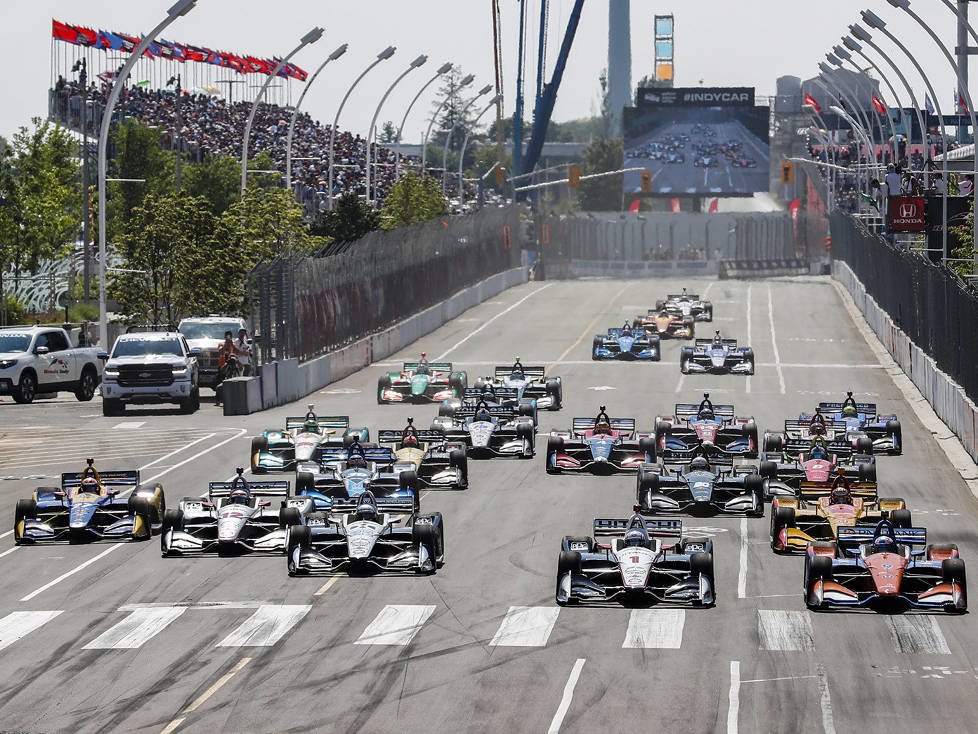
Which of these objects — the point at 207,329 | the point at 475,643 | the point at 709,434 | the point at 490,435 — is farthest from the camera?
the point at 207,329

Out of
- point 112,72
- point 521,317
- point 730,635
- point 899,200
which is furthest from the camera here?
point 112,72

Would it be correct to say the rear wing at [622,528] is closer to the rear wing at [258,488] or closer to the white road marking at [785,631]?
the white road marking at [785,631]

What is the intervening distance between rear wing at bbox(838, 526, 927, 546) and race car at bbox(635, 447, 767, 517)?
534cm

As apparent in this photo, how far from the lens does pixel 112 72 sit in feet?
360

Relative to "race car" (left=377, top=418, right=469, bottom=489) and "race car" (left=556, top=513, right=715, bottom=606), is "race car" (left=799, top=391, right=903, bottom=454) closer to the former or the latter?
"race car" (left=377, top=418, right=469, bottom=489)

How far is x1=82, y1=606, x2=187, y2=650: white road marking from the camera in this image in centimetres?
1928

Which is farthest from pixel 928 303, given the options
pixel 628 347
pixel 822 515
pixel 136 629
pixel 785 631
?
pixel 136 629

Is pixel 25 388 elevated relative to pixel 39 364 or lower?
lower

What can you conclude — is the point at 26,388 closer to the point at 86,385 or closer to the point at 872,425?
the point at 86,385

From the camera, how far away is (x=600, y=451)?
32250mm

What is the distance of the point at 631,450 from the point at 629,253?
333ft

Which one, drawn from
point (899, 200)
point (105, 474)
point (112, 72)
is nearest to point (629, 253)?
point (112, 72)

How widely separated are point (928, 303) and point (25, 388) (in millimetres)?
23821

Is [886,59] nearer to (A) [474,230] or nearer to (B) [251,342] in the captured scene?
(B) [251,342]
